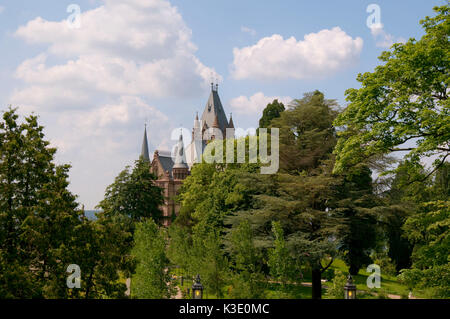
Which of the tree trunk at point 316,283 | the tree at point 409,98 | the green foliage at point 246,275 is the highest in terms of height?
the tree at point 409,98

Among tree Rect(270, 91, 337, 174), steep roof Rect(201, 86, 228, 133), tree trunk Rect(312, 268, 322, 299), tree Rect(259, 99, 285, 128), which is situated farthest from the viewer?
steep roof Rect(201, 86, 228, 133)

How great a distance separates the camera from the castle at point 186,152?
8556cm

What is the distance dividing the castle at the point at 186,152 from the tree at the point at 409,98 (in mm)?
67241

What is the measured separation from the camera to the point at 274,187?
1073 inches

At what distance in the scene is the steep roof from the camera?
92.6 m

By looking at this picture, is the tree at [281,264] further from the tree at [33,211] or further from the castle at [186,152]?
the castle at [186,152]

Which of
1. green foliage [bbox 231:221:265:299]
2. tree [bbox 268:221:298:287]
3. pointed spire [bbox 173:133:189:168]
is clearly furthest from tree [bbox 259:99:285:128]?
pointed spire [bbox 173:133:189:168]

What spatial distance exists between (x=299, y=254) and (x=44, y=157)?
1479 centimetres

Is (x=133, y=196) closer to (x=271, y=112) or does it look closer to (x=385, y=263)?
(x=271, y=112)

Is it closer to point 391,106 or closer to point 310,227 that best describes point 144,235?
point 310,227

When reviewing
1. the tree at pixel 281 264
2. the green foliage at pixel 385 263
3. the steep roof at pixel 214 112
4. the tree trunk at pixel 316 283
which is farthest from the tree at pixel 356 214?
the steep roof at pixel 214 112

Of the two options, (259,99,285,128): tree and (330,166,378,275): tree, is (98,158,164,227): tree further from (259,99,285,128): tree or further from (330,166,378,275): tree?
(330,166,378,275): tree
